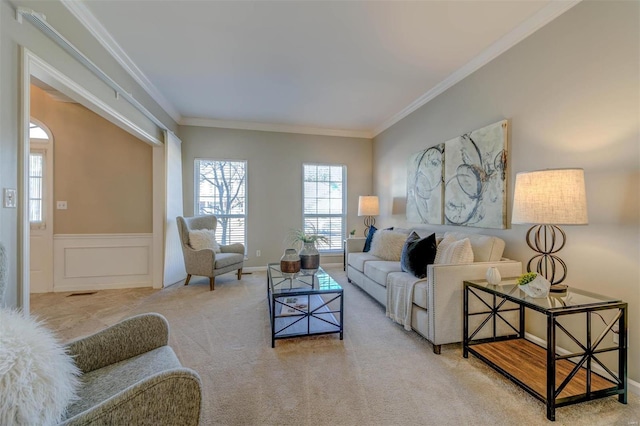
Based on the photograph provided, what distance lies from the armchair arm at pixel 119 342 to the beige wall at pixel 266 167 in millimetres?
3710

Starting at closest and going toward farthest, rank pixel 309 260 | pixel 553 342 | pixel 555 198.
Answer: pixel 553 342
pixel 555 198
pixel 309 260

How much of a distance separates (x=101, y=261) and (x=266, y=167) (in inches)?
111

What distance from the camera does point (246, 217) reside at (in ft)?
16.6

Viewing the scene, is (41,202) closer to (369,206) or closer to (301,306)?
(301,306)

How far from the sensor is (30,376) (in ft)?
2.58

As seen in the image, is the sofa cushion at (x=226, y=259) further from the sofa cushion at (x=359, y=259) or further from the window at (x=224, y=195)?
the sofa cushion at (x=359, y=259)

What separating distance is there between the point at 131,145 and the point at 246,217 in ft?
6.61

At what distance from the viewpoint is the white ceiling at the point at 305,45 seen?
2176mm

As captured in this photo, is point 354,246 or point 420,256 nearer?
point 420,256

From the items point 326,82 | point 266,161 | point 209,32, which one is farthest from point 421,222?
point 209,32

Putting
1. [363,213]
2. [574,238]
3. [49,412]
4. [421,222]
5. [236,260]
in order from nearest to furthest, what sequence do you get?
[49,412], [574,238], [421,222], [236,260], [363,213]

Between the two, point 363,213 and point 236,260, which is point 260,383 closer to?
point 236,260

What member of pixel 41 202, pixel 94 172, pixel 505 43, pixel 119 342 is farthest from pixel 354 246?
pixel 41 202

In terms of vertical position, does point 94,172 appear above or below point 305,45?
below
